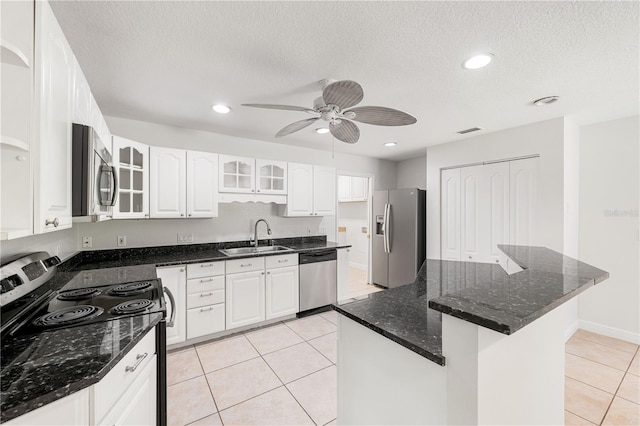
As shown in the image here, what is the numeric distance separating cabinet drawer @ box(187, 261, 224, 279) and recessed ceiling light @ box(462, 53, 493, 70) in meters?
2.83

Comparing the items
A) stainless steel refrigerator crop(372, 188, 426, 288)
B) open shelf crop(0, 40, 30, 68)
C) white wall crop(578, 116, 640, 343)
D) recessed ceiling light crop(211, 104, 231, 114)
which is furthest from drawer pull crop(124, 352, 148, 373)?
white wall crop(578, 116, 640, 343)

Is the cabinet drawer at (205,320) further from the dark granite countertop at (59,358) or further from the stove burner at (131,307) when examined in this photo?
the stove burner at (131,307)

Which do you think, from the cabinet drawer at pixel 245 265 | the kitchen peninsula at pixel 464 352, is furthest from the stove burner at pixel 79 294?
the kitchen peninsula at pixel 464 352

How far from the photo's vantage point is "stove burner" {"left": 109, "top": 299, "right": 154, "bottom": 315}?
1.43 m

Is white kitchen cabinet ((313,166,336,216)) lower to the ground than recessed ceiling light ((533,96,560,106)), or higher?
lower

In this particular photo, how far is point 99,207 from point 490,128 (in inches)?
154

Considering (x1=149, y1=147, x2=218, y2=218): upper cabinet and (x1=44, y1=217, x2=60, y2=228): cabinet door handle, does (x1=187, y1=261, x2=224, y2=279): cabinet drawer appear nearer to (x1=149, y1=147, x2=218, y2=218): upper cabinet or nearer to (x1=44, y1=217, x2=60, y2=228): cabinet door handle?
(x1=149, y1=147, x2=218, y2=218): upper cabinet

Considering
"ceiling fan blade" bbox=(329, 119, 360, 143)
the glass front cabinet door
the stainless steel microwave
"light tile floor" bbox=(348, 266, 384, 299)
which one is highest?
"ceiling fan blade" bbox=(329, 119, 360, 143)

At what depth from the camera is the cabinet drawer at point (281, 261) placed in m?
3.23

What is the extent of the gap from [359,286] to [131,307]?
4.02 m

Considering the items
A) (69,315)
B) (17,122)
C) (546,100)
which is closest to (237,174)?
(69,315)

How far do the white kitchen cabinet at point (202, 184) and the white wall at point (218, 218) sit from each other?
0.34 metres

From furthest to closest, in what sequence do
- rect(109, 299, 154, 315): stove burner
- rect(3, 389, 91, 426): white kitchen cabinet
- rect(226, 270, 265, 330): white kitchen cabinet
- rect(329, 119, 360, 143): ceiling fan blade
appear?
rect(226, 270, 265, 330): white kitchen cabinet
rect(329, 119, 360, 143): ceiling fan blade
rect(109, 299, 154, 315): stove burner
rect(3, 389, 91, 426): white kitchen cabinet

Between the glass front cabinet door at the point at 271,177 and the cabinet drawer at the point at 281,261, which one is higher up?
the glass front cabinet door at the point at 271,177
